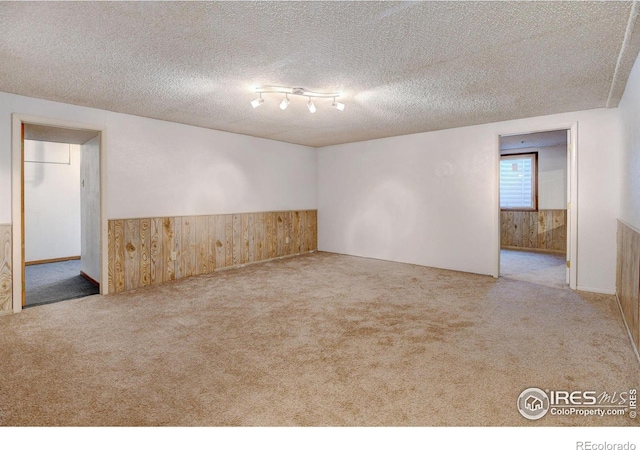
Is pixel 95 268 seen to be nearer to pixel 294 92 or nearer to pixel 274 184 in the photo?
pixel 274 184

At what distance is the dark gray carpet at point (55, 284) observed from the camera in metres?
4.04

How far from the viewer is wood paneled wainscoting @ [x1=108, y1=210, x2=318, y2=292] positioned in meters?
4.27

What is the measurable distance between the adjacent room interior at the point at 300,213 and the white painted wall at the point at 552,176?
4.18ft

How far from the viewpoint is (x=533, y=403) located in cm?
183

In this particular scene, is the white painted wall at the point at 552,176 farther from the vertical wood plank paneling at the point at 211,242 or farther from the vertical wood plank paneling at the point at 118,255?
the vertical wood plank paneling at the point at 118,255

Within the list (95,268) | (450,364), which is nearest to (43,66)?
(95,268)

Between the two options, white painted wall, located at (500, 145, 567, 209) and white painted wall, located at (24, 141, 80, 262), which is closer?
white painted wall, located at (24, 141, 80, 262)

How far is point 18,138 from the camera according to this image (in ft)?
11.4

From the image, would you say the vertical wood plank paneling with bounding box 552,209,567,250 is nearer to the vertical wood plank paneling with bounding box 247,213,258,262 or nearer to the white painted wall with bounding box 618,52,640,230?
the white painted wall with bounding box 618,52,640,230

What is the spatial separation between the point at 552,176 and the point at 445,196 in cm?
355

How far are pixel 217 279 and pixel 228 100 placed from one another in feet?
7.76

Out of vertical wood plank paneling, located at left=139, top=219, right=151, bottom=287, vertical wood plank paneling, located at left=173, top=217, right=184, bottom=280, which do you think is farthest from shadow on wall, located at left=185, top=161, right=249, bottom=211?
vertical wood plank paneling, located at left=139, top=219, right=151, bottom=287

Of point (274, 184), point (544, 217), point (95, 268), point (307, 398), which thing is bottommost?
point (307, 398)

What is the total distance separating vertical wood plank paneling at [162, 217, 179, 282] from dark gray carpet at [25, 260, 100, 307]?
2.68 feet
